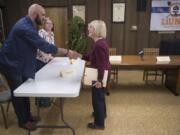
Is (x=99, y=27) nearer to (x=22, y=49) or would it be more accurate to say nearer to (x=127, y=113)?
(x=22, y=49)

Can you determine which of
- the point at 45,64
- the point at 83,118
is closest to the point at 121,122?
the point at 83,118

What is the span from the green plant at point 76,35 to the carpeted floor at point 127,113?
5.00 feet

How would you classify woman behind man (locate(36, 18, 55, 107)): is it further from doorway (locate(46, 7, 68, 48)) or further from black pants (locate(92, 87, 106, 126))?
doorway (locate(46, 7, 68, 48))

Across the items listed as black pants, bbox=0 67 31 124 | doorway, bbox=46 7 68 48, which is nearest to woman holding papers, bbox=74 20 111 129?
black pants, bbox=0 67 31 124

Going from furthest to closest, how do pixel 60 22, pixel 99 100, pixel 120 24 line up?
pixel 60 22, pixel 120 24, pixel 99 100

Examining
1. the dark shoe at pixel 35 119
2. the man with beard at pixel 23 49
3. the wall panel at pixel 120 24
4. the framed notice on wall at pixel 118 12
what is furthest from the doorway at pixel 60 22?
the man with beard at pixel 23 49

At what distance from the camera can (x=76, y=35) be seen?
582 cm

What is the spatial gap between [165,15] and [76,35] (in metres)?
2.50

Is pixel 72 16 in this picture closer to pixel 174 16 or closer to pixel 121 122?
pixel 174 16

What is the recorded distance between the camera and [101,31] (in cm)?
270

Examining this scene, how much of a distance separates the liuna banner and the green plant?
1.97 m

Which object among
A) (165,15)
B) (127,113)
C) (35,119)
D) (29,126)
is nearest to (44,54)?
(35,119)

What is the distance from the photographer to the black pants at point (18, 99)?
270cm

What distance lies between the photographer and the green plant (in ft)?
18.8
